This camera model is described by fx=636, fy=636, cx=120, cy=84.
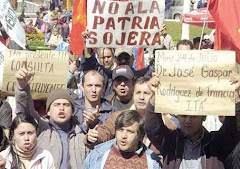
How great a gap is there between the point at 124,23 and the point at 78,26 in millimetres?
1186

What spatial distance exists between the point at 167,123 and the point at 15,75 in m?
1.31

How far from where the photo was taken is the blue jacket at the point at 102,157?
4785 millimetres

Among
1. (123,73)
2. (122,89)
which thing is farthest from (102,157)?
(123,73)

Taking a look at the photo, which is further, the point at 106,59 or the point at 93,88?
the point at 106,59

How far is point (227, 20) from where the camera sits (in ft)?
19.5

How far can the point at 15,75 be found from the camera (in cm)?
525

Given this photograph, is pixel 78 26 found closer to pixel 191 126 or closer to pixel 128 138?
pixel 128 138

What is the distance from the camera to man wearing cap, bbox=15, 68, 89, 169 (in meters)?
5.14

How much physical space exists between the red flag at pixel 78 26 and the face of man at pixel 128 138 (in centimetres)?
315

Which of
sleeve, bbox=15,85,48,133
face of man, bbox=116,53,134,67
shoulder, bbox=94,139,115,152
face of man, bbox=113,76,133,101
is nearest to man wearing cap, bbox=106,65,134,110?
face of man, bbox=113,76,133,101

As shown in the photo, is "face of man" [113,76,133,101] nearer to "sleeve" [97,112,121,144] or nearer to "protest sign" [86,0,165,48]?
"protest sign" [86,0,165,48]

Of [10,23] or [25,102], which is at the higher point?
[10,23]

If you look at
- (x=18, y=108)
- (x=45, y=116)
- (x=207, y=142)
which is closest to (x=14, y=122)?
(x=18, y=108)

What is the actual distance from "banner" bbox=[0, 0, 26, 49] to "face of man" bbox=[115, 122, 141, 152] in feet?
8.62
